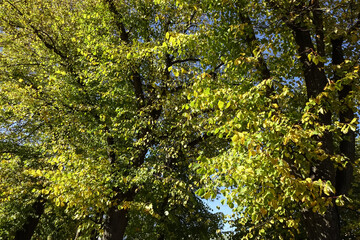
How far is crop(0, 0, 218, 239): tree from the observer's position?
762cm

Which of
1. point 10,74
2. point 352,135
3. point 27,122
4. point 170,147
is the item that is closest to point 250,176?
point 352,135

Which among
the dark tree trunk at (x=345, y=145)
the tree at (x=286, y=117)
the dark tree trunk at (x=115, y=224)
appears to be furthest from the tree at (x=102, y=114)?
the dark tree trunk at (x=345, y=145)

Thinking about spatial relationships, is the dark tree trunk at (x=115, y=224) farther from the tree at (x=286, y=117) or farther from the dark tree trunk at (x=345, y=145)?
the dark tree trunk at (x=345, y=145)

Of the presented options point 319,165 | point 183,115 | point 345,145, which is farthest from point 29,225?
point 345,145

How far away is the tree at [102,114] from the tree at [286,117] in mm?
1723

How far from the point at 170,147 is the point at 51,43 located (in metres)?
9.29

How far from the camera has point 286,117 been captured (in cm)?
485

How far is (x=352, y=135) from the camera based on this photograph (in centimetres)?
633

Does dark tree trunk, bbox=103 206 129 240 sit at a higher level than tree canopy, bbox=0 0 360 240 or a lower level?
lower

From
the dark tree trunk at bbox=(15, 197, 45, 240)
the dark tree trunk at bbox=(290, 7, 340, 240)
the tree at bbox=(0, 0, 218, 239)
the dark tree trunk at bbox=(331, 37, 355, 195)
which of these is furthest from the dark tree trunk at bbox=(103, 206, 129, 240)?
the dark tree trunk at bbox=(15, 197, 45, 240)

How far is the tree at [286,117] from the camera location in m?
4.02

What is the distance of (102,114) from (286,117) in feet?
23.1

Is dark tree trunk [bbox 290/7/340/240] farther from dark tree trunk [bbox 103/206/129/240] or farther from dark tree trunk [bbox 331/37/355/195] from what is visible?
dark tree trunk [bbox 103/206/129/240]

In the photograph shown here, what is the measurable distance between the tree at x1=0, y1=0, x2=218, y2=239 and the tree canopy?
84 millimetres
